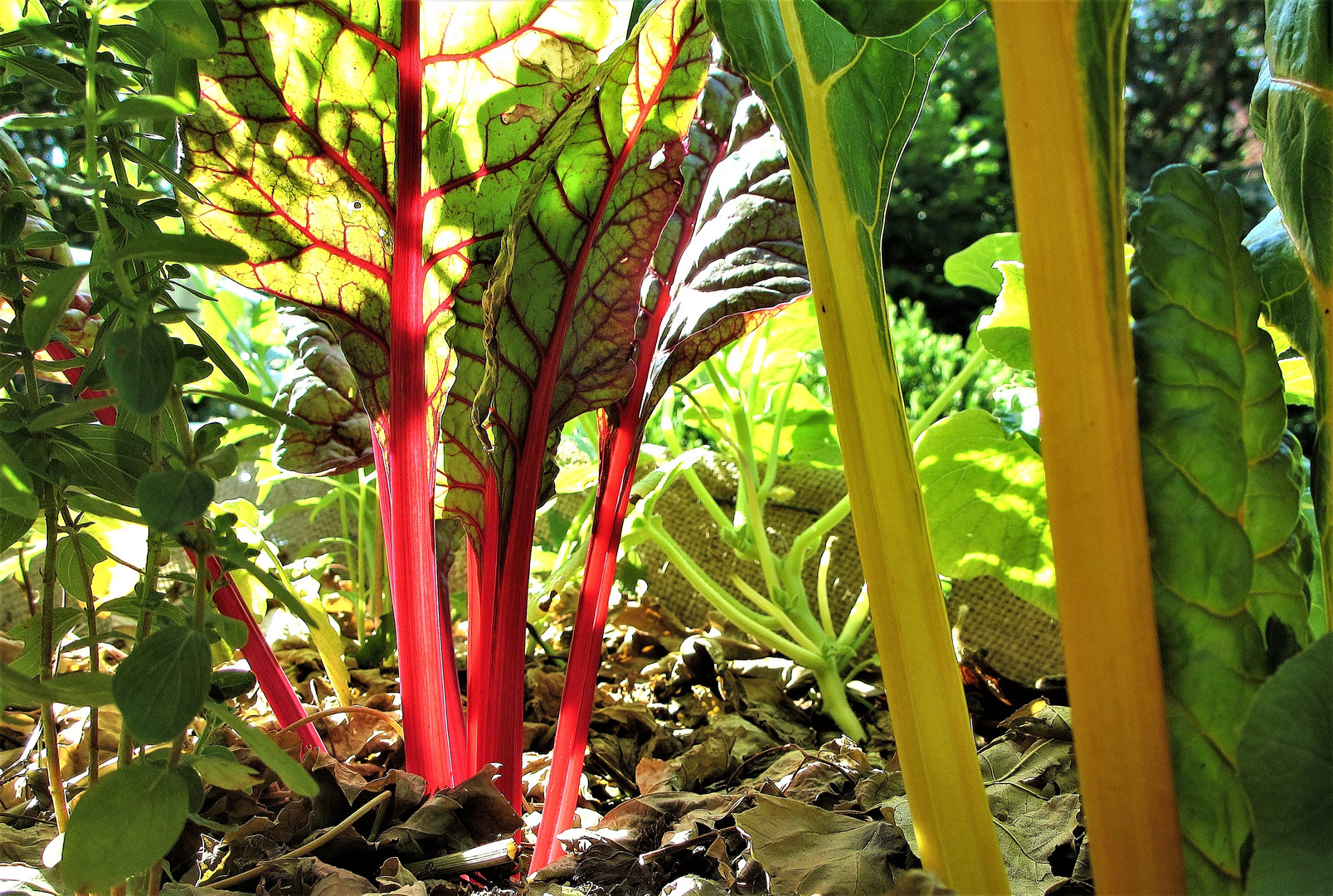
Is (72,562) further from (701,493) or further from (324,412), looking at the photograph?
(701,493)

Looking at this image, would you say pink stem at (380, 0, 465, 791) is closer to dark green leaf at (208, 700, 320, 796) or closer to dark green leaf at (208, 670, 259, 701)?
dark green leaf at (208, 670, 259, 701)

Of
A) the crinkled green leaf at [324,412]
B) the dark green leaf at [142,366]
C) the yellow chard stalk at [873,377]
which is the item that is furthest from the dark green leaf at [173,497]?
the crinkled green leaf at [324,412]

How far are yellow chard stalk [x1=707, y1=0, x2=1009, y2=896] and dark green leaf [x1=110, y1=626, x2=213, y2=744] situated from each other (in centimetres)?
26

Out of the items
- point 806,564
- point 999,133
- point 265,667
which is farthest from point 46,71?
point 999,133

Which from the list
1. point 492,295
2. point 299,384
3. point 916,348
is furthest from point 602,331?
point 916,348

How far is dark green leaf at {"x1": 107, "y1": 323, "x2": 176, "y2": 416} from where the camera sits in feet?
0.99

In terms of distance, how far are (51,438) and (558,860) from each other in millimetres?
352

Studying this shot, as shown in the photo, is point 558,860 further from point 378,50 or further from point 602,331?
point 378,50

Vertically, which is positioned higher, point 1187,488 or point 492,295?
point 492,295

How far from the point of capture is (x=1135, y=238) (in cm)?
36

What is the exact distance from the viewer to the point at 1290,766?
0.97 feet

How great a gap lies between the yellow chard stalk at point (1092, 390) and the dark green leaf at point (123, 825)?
323 millimetres

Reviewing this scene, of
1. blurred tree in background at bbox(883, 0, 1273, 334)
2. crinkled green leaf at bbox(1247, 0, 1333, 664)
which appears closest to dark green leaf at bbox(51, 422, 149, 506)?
crinkled green leaf at bbox(1247, 0, 1333, 664)

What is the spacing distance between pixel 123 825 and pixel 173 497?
0.37 ft
